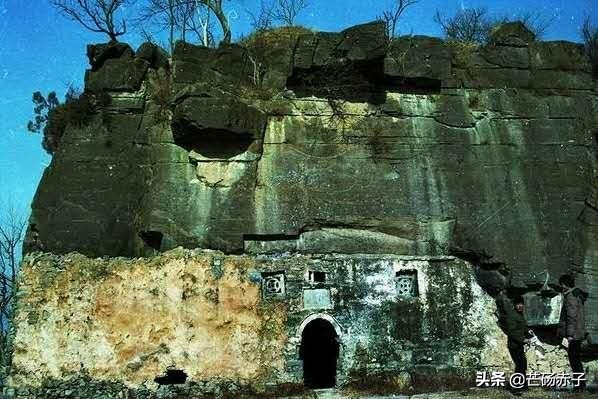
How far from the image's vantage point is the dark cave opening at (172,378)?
8.36 meters

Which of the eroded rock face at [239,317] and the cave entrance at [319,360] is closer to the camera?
the eroded rock face at [239,317]

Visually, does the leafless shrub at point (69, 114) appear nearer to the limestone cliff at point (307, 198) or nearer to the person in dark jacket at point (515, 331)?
the limestone cliff at point (307, 198)

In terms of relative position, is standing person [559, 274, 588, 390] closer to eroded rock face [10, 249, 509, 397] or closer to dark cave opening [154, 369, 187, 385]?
eroded rock face [10, 249, 509, 397]

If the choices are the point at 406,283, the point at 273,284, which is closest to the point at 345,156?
the point at 406,283

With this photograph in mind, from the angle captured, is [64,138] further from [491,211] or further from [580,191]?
[580,191]

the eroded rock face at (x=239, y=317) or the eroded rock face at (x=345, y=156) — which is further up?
the eroded rock face at (x=345, y=156)

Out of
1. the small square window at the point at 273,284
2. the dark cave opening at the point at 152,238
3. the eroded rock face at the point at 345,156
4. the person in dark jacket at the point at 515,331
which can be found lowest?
the person in dark jacket at the point at 515,331

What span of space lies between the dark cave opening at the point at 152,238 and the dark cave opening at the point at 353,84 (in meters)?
3.14

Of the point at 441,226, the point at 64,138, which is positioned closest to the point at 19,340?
the point at 64,138

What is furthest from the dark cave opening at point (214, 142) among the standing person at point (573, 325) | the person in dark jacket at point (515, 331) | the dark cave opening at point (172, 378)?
the standing person at point (573, 325)

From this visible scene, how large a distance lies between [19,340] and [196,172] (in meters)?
3.33

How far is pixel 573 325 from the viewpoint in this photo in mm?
8250

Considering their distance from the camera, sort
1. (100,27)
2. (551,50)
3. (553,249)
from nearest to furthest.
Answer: (553,249) < (551,50) < (100,27)

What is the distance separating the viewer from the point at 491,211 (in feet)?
30.9
